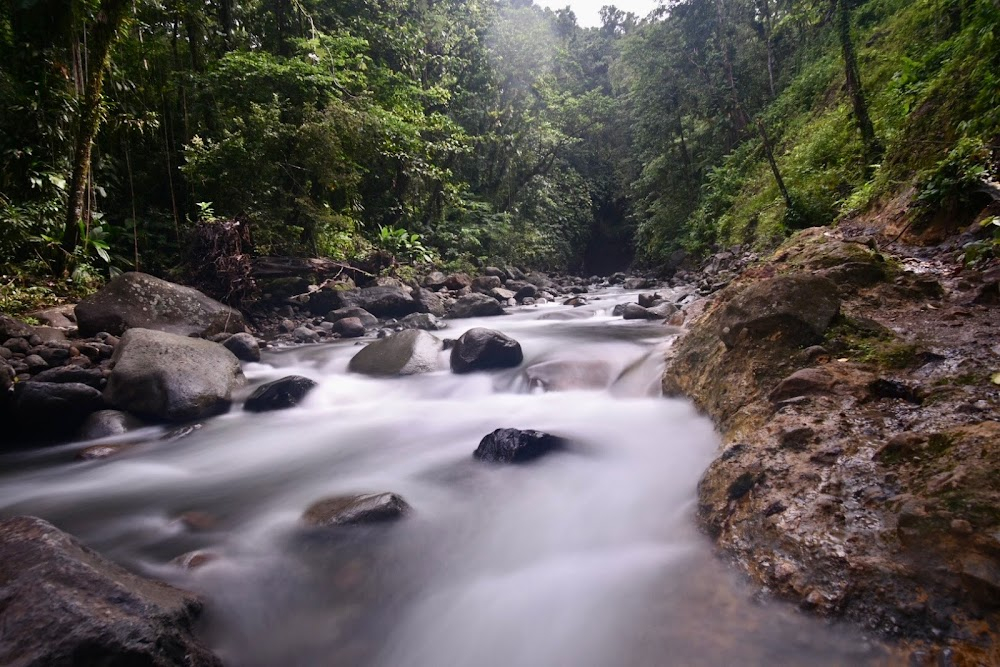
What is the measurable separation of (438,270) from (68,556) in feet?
46.9

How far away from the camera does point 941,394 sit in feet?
7.66

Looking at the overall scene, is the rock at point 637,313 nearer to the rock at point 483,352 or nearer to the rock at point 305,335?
the rock at point 483,352

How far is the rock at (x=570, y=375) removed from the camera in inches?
218

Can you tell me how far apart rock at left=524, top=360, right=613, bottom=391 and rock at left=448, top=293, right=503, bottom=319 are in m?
6.51

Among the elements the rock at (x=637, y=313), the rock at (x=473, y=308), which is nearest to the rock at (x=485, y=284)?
the rock at (x=473, y=308)

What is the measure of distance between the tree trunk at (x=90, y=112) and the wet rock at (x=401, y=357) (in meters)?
5.37

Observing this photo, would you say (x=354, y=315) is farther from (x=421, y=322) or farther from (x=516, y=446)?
(x=516, y=446)

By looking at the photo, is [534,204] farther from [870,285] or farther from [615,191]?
[870,285]

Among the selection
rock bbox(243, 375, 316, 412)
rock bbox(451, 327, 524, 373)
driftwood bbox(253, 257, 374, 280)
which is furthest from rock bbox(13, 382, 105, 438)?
driftwood bbox(253, 257, 374, 280)

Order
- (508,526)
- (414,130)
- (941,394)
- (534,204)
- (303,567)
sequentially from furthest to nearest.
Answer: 1. (534,204)
2. (414,130)
3. (508,526)
4. (303,567)
5. (941,394)

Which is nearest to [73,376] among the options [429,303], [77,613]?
[77,613]

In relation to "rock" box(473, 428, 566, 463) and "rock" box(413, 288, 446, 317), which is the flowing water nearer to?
"rock" box(473, 428, 566, 463)

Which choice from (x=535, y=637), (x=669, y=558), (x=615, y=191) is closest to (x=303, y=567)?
(x=535, y=637)

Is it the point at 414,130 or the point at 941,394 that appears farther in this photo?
the point at 414,130
